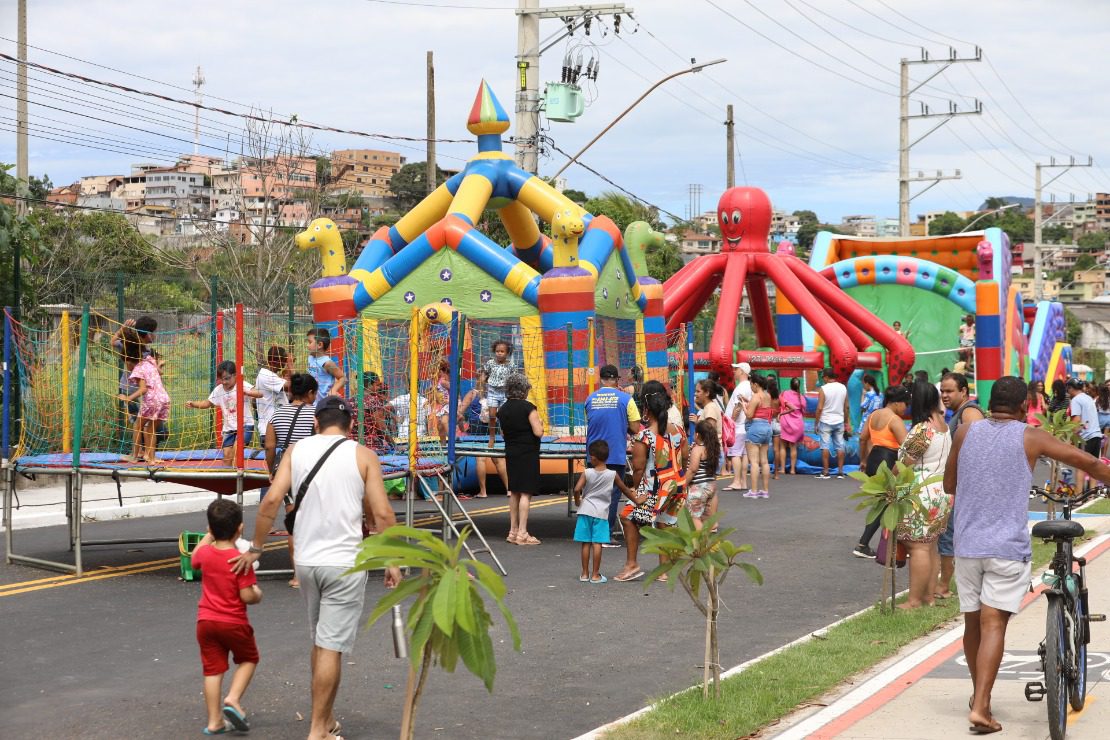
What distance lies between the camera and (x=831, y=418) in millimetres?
21625

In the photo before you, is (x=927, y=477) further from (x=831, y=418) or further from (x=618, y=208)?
(x=618, y=208)

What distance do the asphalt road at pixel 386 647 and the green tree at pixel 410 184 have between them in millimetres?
83948

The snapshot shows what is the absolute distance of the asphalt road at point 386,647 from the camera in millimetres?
7535

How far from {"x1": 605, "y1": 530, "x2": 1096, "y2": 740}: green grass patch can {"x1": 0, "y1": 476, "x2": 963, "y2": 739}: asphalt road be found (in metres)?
0.39

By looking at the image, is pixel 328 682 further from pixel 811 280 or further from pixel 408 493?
pixel 811 280

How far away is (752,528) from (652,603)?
15.8ft

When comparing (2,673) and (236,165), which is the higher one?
(236,165)

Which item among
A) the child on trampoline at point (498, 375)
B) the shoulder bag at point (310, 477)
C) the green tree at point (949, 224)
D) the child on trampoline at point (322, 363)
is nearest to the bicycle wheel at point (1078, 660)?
the shoulder bag at point (310, 477)

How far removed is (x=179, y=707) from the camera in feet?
25.4

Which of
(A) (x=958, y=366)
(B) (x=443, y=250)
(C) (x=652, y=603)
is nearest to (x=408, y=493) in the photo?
(C) (x=652, y=603)

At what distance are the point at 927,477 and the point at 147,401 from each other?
7064 mm

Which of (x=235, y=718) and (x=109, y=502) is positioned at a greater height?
(x=109, y=502)


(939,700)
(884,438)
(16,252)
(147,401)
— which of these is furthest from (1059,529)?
(16,252)

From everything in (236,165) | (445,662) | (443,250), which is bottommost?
(445,662)
